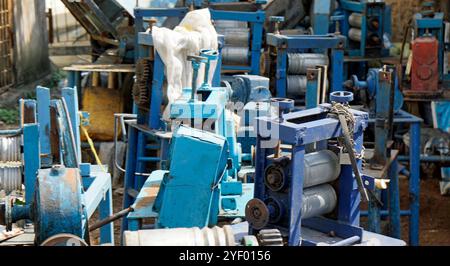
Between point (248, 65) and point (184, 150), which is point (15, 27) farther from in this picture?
point (184, 150)

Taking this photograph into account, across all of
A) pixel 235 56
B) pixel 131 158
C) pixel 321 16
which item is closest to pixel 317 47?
pixel 235 56

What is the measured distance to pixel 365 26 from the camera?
38.2 ft

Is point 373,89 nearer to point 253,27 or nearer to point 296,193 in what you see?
point 253,27

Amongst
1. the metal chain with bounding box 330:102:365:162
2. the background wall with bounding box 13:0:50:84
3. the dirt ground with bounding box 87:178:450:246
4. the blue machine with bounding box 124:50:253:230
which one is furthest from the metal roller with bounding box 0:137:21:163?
the background wall with bounding box 13:0:50:84

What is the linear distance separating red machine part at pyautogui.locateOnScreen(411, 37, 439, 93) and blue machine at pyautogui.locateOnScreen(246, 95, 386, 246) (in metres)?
5.46

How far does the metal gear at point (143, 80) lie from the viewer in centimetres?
883

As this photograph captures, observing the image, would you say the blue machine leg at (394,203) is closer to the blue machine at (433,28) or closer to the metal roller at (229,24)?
the blue machine at (433,28)

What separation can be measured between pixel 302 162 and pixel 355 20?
7.44m

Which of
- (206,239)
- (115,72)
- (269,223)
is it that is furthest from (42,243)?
(115,72)

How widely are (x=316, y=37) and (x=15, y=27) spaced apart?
6.35 metres

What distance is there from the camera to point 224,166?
19.4ft

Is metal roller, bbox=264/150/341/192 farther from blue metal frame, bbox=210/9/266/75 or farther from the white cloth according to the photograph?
blue metal frame, bbox=210/9/266/75

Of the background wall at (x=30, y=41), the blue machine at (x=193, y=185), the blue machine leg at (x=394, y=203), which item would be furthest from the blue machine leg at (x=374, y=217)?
the background wall at (x=30, y=41)

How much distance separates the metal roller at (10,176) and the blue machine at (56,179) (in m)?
0.24
